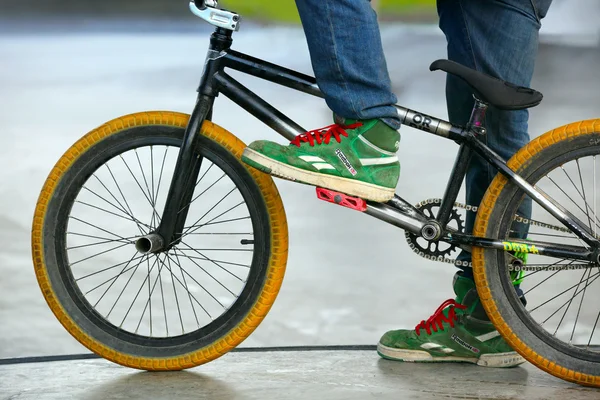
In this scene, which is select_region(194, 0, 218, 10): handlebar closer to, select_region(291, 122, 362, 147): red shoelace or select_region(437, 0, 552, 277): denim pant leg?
select_region(291, 122, 362, 147): red shoelace

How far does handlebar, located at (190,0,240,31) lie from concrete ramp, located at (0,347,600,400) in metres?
0.78

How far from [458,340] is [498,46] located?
2.35ft

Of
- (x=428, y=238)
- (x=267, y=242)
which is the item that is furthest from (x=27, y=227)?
(x=428, y=238)

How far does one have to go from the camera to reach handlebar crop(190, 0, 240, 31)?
1.95 meters

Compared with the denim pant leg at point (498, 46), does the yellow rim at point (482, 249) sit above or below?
below

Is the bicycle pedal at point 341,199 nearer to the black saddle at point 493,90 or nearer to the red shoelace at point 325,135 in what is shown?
the red shoelace at point 325,135

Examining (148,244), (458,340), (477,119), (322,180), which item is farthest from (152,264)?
(477,119)

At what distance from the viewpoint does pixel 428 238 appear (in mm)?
1968

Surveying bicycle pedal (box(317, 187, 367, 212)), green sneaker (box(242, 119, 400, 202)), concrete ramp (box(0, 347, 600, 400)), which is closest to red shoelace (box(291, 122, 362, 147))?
green sneaker (box(242, 119, 400, 202))

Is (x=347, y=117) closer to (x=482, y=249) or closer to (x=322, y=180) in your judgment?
(x=322, y=180)

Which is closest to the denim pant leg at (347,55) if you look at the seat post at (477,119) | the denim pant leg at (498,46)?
the seat post at (477,119)

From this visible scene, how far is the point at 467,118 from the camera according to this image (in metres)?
2.20

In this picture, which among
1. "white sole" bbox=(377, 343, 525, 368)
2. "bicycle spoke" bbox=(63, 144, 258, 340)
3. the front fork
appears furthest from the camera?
"bicycle spoke" bbox=(63, 144, 258, 340)

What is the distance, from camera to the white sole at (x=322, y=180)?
1841 millimetres
